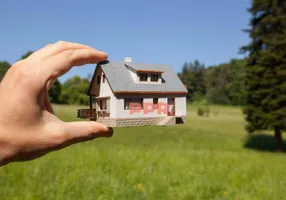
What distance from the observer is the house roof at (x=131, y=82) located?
415 centimetres

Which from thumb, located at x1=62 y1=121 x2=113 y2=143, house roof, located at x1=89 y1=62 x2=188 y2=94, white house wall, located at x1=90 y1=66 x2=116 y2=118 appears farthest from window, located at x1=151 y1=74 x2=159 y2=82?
thumb, located at x1=62 y1=121 x2=113 y2=143

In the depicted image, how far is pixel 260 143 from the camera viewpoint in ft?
89.2

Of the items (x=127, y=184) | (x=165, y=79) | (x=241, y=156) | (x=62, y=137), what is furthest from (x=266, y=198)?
(x=62, y=137)

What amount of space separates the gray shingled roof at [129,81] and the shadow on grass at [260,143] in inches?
891

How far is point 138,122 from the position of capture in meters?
4.10

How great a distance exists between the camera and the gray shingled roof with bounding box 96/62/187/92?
4.16 meters

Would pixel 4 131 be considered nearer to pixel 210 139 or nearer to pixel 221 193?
pixel 221 193

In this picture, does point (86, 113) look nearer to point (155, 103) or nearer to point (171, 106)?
point (155, 103)

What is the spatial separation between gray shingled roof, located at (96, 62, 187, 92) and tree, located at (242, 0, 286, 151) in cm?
1544

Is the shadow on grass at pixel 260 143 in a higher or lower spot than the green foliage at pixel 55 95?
lower

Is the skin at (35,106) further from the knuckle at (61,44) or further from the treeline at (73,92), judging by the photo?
the treeline at (73,92)

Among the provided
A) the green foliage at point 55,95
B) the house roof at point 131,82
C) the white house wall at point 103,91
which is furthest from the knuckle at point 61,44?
the green foliage at point 55,95

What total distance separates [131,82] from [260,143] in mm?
26782

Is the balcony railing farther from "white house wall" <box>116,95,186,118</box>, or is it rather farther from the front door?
the front door
